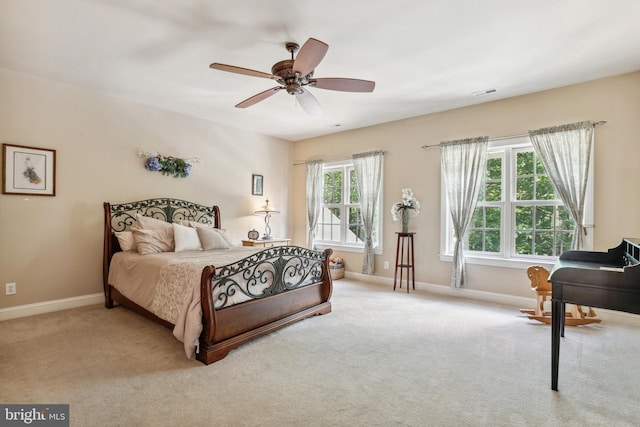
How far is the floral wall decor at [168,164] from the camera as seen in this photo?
4492 mm

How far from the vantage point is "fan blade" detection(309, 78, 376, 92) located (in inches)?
107

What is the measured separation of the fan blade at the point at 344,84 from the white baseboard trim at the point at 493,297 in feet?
10.8

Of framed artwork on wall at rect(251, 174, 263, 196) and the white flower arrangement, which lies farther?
framed artwork on wall at rect(251, 174, 263, 196)

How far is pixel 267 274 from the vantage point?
3.08 metres

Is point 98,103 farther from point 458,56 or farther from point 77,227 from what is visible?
point 458,56

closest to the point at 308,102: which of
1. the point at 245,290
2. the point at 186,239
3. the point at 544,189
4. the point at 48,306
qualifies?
the point at 245,290

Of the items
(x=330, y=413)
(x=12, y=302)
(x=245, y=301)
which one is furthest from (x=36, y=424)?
(x=12, y=302)

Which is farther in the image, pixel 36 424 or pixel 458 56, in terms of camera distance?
pixel 458 56

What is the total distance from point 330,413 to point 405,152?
4.15 meters

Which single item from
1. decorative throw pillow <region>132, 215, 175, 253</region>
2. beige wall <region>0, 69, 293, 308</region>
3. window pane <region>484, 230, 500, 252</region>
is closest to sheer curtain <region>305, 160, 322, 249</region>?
beige wall <region>0, 69, 293, 308</region>

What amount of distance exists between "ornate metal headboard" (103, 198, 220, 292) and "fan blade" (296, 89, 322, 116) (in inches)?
109

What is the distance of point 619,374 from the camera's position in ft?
7.72

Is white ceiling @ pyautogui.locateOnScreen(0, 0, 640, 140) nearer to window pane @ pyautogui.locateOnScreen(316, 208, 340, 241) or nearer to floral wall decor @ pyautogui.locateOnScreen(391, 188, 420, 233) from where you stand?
floral wall decor @ pyautogui.locateOnScreen(391, 188, 420, 233)

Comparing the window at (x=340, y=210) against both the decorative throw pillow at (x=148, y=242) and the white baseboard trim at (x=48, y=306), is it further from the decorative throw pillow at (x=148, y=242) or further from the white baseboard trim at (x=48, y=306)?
the white baseboard trim at (x=48, y=306)
